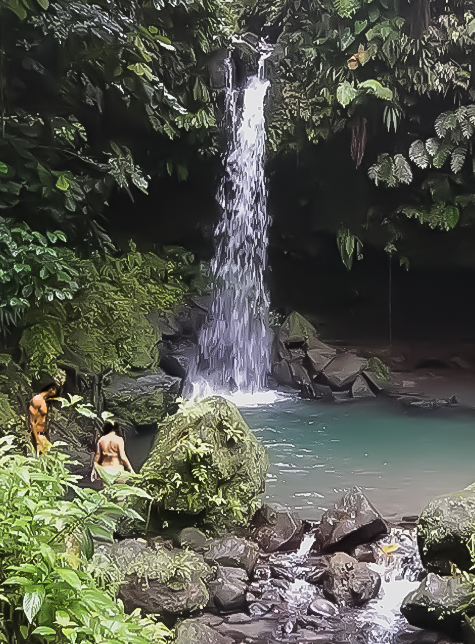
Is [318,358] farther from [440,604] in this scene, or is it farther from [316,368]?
[440,604]

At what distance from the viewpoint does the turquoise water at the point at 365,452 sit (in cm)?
627

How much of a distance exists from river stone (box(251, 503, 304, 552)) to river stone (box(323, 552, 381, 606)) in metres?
0.57

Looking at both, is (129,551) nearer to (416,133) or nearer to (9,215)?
(9,215)

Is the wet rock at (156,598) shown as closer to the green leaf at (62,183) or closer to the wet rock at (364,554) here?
the wet rock at (364,554)

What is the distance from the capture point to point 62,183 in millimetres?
7148

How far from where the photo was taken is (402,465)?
7.21 metres

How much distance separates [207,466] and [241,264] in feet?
26.9

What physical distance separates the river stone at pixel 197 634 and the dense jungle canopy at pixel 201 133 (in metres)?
4.22

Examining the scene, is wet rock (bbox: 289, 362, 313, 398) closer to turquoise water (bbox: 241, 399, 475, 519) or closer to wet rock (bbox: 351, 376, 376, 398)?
turquoise water (bbox: 241, 399, 475, 519)

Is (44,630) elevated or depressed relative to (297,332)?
depressed

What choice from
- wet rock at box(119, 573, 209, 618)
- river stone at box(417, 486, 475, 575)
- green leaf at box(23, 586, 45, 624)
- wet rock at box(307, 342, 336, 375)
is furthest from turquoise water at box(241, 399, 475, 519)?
green leaf at box(23, 586, 45, 624)

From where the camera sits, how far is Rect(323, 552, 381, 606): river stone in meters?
4.26

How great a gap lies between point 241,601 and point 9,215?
5455 millimetres

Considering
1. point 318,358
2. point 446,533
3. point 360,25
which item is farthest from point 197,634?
point 360,25
